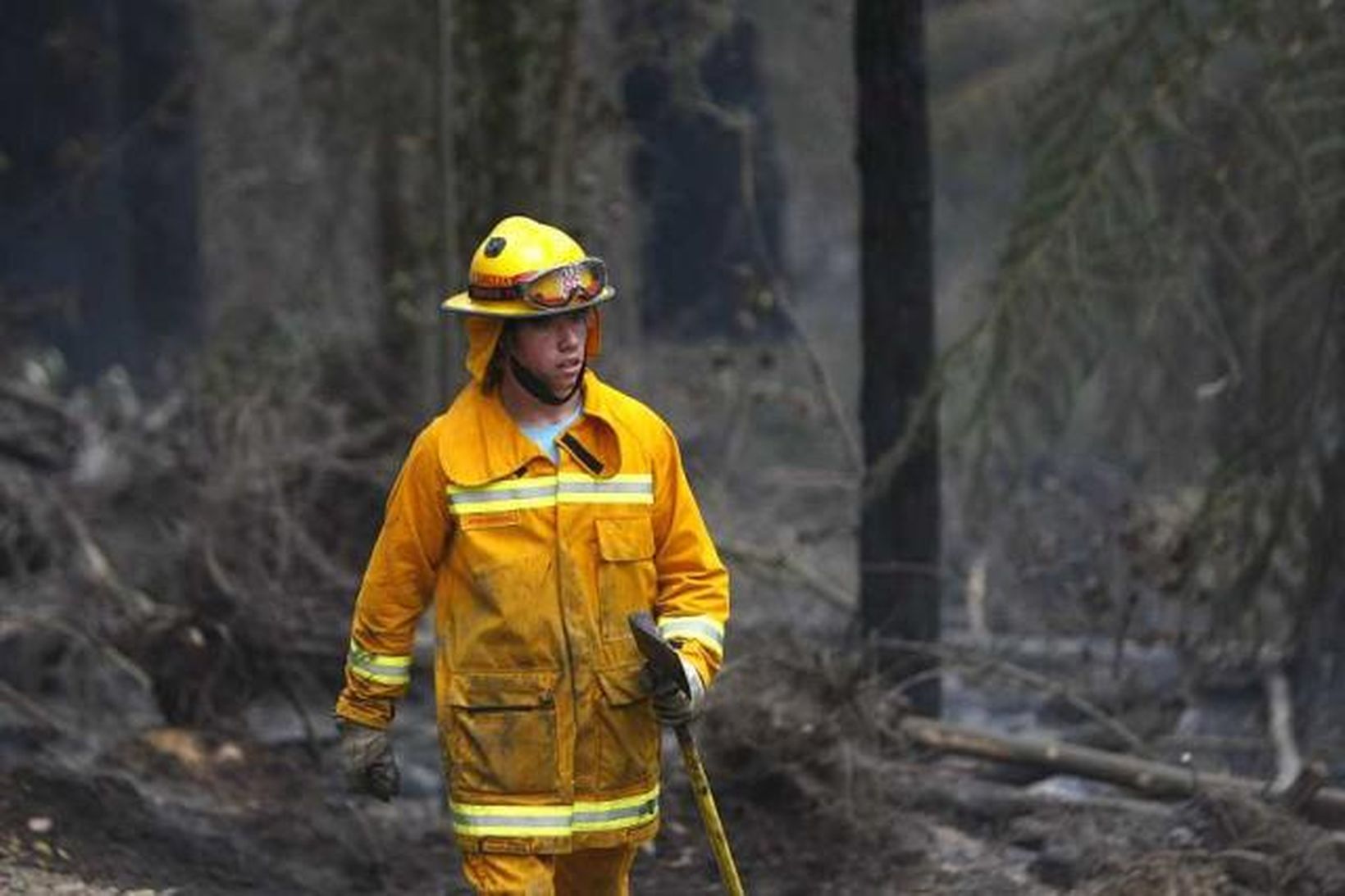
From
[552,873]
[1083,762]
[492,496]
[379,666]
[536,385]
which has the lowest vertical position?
[1083,762]

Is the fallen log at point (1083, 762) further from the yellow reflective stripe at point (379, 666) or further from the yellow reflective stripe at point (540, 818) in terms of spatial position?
the yellow reflective stripe at point (379, 666)

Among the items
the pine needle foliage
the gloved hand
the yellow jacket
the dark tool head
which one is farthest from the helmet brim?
the pine needle foliage

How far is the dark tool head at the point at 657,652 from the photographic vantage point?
472 centimetres

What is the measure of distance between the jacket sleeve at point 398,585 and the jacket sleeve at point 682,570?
0.47 meters

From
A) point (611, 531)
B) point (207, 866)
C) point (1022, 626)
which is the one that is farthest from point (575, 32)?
point (611, 531)

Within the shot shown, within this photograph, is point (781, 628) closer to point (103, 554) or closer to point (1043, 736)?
point (1043, 736)

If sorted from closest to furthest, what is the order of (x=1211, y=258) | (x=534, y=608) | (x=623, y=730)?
(x=534, y=608), (x=623, y=730), (x=1211, y=258)

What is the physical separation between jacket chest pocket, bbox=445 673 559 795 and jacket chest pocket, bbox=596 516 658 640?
0.18m

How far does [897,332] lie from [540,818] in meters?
3.92

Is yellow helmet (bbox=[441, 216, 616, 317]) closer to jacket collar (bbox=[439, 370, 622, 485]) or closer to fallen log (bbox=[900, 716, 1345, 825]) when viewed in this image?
jacket collar (bbox=[439, 370, 622, 485])

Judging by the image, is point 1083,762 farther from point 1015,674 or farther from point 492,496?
point 492,496

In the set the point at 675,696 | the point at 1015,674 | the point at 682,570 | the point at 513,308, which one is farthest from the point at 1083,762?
the point at 513,308

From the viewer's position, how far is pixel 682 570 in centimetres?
504

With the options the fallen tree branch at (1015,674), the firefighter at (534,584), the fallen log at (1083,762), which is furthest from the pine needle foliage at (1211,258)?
the firefighter at (534,584)
